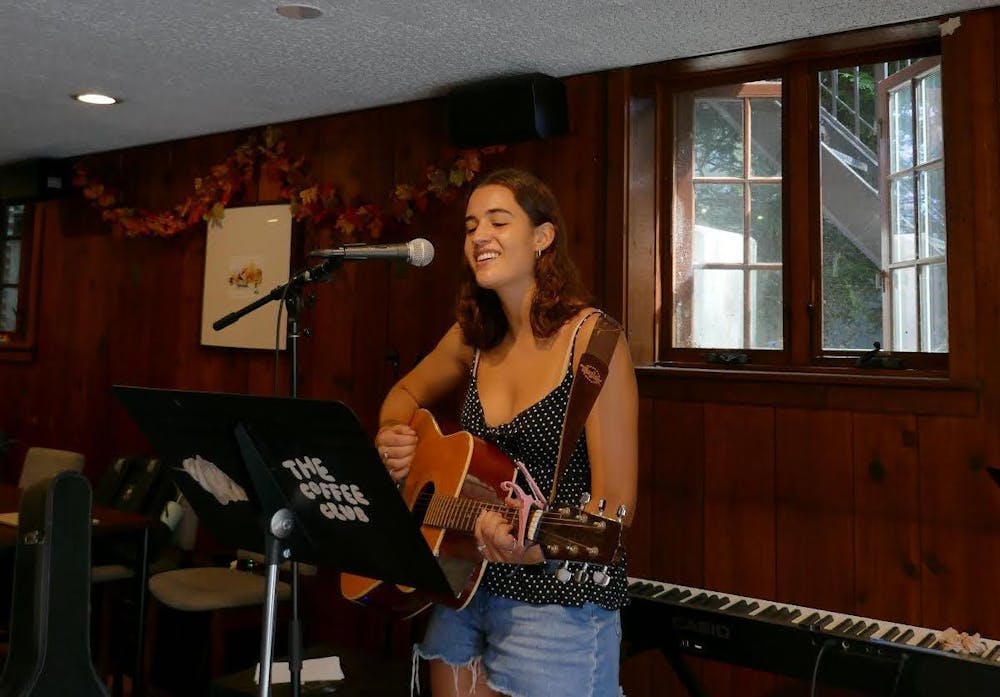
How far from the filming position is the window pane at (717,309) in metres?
3.00

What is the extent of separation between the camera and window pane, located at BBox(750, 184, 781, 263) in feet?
9.70

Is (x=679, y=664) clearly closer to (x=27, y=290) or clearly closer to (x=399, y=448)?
(x=399, y=448)

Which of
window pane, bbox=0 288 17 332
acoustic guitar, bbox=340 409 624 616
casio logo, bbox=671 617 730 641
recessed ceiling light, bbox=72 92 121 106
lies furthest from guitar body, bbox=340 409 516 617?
window pane, bbox=0 288 17 332

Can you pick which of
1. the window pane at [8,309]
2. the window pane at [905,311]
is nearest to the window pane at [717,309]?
the window pane at [905,311]

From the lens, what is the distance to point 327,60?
121 inches

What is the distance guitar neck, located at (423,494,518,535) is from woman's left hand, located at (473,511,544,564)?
3cm

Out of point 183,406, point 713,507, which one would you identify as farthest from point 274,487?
point 713,507

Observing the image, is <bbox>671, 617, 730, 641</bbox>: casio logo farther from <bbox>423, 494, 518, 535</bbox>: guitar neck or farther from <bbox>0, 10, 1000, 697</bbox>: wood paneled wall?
<bbox>423, 494, 518, 535</bbox>: guitar neck

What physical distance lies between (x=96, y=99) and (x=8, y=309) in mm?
2153

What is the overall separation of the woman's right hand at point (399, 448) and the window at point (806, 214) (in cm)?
141

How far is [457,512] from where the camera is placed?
1.62 metres

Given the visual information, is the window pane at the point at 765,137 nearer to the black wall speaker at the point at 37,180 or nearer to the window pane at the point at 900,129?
the window pane at the point at 900,129

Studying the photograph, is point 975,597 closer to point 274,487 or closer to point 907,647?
point 907,647

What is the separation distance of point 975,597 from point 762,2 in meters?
1.69
